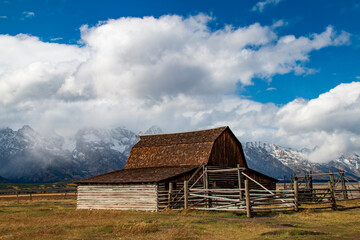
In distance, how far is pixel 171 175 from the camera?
90.7 feet

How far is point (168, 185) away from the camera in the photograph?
28062 millimetres

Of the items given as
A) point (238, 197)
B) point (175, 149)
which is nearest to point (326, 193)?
point (238, 197)

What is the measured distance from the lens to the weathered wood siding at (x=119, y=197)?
89.0ft

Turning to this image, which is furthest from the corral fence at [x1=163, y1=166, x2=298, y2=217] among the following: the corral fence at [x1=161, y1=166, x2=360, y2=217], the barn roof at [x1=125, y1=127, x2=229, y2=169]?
the barn roof at [x1=125, y1=127, x2=229, y2=169]

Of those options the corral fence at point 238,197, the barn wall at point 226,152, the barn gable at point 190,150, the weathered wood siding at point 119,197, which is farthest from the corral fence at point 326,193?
the weathered wood siding at point 119,197

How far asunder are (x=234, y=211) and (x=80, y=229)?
11799 mm

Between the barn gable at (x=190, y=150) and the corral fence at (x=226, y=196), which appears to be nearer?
the corral fence at (x=226, y=196)

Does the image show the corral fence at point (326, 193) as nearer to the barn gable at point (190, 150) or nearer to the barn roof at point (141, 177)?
the barn gable at point (190, 150)

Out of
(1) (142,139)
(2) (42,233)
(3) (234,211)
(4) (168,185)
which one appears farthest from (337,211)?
(1) (142,139)

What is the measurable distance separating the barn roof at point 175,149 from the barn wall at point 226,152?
2.30 feet

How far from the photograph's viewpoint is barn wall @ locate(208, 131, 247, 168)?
34.0 metres

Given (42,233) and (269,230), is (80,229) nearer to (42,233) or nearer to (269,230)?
(42,233)

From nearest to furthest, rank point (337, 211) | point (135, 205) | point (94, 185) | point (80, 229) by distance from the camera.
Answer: point (80, 229), point (337, 211), point (135, 205), point (94, 185)

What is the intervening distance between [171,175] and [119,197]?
5.15 m
